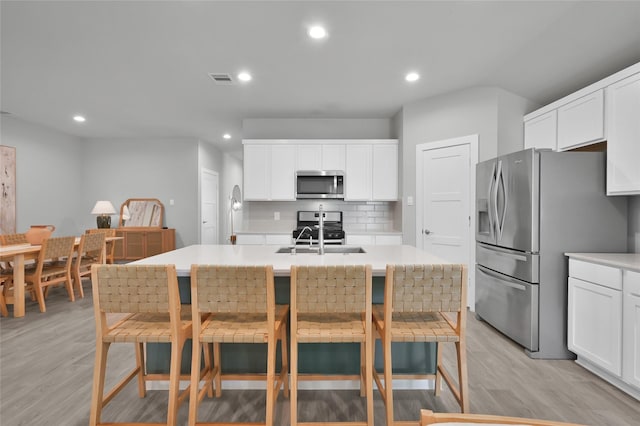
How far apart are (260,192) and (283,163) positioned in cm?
55

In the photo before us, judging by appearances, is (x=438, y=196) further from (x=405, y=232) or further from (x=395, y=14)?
(x=395, y=14)

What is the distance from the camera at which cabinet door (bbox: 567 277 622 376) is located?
7.11 ft

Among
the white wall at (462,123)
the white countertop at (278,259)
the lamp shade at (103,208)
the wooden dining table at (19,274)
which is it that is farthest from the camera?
the lamp shade at (103,208)

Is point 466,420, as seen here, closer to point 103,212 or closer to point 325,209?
point 325,209

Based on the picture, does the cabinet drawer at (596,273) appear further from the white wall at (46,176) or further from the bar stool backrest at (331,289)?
the white wall at (46,176)

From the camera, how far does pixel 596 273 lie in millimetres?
2320

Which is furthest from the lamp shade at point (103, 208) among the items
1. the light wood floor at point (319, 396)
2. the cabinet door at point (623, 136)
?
the cabinet door at point (623, 136)

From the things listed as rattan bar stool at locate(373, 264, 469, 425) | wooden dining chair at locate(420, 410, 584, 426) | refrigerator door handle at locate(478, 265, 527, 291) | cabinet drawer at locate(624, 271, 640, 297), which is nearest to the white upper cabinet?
refrigerator door handle at locate(478, 265, 527, 291)

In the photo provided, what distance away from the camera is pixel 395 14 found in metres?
2.47

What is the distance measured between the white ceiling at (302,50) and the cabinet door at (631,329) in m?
1.83

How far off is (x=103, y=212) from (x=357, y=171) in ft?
16.0

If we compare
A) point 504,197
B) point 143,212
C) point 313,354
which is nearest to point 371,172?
point 504,197

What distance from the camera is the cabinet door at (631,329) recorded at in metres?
2.03

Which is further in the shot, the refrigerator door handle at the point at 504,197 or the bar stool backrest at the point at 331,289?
the refrigerator door handle at the point at 504,197
